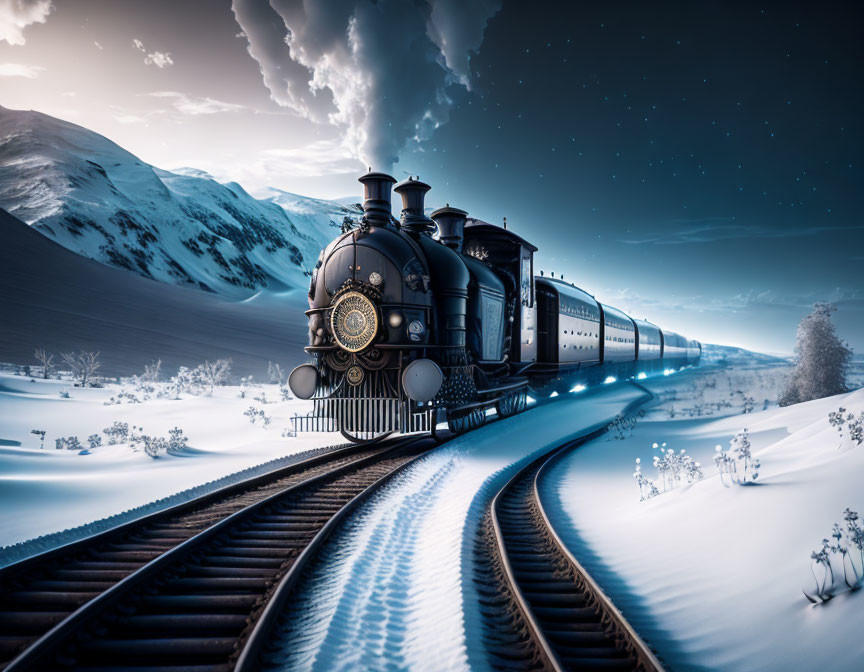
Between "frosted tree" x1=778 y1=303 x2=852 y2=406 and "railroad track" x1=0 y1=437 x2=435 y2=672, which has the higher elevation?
"frosted tree" x1=778 y1=303 x2=852 y2=406

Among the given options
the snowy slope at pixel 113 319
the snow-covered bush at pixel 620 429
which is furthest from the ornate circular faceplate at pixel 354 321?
the snowy slope at pixel 113 319

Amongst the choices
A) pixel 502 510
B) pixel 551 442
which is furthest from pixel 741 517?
pixel 551 442

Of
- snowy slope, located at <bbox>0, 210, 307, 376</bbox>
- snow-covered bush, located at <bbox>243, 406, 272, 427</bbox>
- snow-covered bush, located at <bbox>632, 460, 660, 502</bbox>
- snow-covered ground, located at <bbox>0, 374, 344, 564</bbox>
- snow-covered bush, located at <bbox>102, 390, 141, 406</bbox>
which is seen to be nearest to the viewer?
snow-covered ground, located at <bbox>0, 374, 344, 564</bbox>

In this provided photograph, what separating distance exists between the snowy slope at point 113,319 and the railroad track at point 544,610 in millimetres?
29434

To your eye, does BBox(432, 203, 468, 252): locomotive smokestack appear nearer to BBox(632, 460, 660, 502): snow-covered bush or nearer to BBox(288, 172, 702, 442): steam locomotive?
BBox(288, 172, 702, 442): steam locomotive

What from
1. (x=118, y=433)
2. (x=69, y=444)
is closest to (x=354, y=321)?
(x=118, y=433)

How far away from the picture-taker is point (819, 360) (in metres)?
18.2

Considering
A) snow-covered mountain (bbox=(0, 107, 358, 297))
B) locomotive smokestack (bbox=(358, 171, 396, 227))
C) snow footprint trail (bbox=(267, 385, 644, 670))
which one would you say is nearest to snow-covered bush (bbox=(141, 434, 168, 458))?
snow footprint trail (bbox=(267, 385, 644, 670))

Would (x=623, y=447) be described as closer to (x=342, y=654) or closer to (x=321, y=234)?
(x=342, y=654)

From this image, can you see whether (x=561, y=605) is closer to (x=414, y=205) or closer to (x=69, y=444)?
(x=414, y=205)

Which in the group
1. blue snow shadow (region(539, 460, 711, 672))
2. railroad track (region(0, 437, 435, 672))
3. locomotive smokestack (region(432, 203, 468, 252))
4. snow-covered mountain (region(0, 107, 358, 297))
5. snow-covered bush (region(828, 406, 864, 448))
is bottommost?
blue snow shadow (region(539, 460, 711, 672))

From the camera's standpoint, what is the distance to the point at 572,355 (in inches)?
723

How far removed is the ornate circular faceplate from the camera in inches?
375

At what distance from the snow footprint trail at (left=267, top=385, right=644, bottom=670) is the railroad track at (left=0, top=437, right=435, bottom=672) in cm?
35
